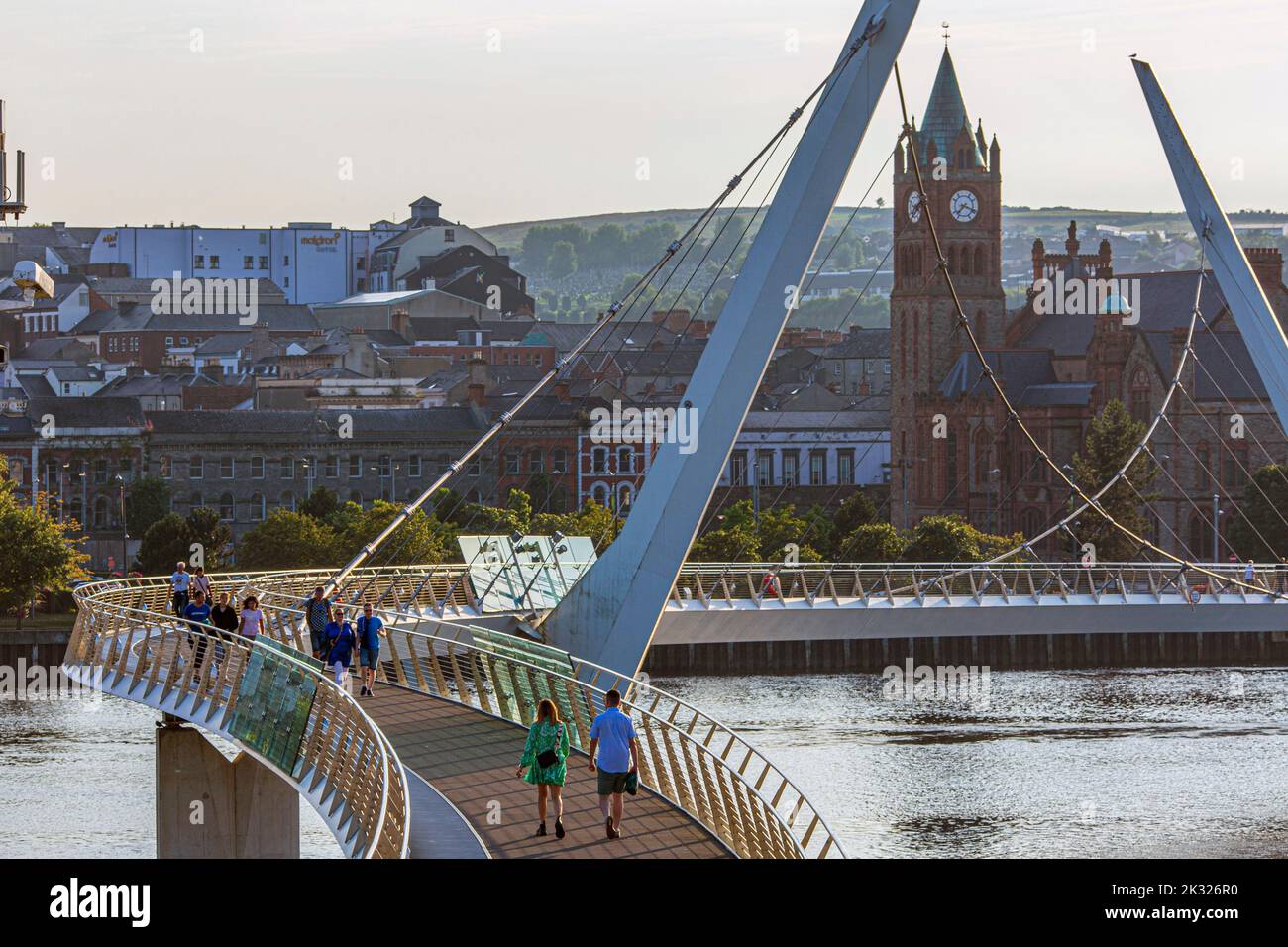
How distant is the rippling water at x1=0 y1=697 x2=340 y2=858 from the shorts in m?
13.2

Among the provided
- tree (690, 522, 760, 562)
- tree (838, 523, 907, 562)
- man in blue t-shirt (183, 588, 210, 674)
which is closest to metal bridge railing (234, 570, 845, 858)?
man in blue t-shirt (183, 588, 210, 674)

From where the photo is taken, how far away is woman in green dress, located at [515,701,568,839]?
13.0m

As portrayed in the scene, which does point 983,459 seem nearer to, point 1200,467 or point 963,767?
point 1200,467

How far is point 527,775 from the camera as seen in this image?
1373cm

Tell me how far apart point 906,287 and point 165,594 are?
217ft

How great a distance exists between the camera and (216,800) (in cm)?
2191

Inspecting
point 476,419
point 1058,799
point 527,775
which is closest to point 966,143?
point 476,419

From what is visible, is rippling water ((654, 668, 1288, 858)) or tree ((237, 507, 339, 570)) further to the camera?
tree ((237, 507, 339, 570))

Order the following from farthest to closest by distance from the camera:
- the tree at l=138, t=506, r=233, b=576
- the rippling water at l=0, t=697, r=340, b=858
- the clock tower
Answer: the clock tower
the tree at l=138, t=506, r=233, b=576
the rippling water at l=0, t=697, r=340, b=858

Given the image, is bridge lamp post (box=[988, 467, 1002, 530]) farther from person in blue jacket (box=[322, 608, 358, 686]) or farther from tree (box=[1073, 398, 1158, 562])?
person in blue jacket (box=[322, 608, 358, 686])

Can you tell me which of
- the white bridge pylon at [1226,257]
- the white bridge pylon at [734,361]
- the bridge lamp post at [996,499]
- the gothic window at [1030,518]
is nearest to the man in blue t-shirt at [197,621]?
the white bridge pylon at [734,361]

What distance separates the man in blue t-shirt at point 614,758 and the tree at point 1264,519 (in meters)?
52.0

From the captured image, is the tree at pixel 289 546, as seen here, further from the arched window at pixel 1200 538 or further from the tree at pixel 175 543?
the arched window at pixel 1200 538
